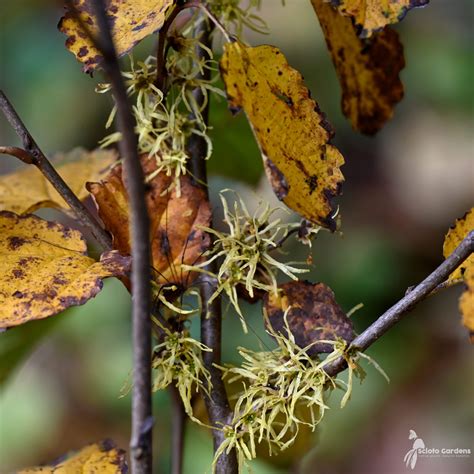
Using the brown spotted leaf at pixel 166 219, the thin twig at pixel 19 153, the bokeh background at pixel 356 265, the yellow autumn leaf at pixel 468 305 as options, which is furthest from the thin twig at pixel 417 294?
the bokeh background at pixel 356 265

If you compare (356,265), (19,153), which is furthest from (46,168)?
(356,265)

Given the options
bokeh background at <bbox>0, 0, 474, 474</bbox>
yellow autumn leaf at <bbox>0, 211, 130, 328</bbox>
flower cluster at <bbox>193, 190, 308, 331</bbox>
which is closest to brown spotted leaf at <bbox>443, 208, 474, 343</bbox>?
flower cluster at <bbox>193, 190, 308, 331</bbox>

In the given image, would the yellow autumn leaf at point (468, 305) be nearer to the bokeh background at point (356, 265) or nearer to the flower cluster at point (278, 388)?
the flower cluster at point (278, 388)

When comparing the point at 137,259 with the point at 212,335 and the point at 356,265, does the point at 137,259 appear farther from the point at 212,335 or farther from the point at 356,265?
the point at 356,265

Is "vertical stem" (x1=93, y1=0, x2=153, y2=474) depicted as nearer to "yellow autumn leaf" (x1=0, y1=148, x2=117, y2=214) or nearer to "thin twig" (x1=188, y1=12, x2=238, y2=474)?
"thin twig" (x1=188, y1=12, x2=238, y2=474)

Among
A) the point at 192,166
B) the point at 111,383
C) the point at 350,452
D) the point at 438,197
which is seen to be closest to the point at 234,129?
the point at 192,166

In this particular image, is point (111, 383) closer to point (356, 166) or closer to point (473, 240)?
point (356, 166)
